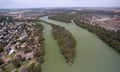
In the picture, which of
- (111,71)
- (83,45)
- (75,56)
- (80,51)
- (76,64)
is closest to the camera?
(111,71)

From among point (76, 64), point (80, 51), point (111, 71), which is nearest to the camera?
point (111, 71)

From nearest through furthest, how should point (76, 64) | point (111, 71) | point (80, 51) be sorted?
point (111, 71)
point (76, 64)
point (80, 51)

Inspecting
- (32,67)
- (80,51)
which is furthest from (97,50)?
(32,67)

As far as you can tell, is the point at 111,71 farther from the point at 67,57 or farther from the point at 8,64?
the point at 8,64

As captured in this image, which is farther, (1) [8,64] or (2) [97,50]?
(2) [97,50]

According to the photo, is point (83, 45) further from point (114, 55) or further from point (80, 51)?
point (114, 55)

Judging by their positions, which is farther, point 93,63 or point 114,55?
point 114,55

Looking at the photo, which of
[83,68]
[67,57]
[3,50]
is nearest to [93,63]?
[83,68]

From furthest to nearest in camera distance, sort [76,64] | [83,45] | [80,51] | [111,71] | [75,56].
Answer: [83,45]
[80,51]
[75,56]
[76,64]
[111,71]
